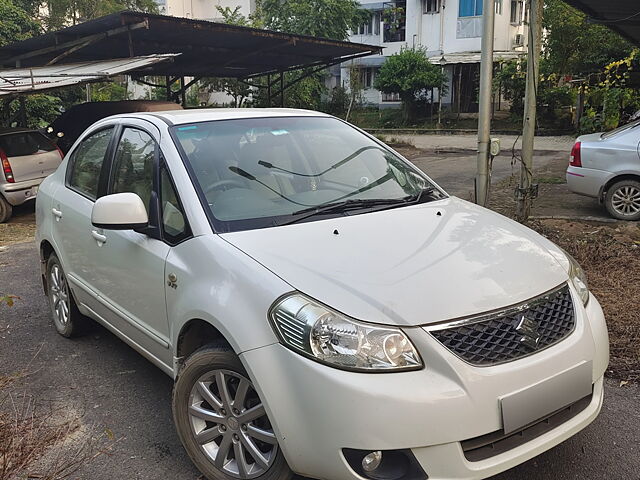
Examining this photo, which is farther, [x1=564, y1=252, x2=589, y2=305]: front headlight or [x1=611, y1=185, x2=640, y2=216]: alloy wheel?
[x1=611, y1=185, x2=640, y2=216]: alloy wheel

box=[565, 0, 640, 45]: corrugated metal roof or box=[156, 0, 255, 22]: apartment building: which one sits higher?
box=[156, 0, 255, 22]: apartment building

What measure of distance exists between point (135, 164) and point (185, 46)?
34.6 ft

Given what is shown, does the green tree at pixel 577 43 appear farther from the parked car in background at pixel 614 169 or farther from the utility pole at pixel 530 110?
the utility pole at pixel 530 110

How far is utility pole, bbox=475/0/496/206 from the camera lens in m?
6.29

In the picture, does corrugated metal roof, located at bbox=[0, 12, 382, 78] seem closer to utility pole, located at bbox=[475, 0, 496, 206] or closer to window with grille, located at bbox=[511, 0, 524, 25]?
utility pole, located at bbox=[475, 0, 496, 206]

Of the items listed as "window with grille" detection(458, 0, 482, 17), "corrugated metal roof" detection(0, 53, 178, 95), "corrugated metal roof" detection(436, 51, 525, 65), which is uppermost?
"window with grille" detection(458, 0, 482, 17)

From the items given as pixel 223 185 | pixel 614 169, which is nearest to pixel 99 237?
pixel 223 185

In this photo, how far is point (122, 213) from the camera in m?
3.00

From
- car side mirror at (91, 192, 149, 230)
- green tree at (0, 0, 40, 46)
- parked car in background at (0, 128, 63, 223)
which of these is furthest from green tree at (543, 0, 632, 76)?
car side mirror at (91, 192, 149, 230)

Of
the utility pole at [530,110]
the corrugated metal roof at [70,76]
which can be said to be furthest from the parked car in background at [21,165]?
the utility pole at [530,110]

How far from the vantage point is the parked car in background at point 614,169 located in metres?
7.76

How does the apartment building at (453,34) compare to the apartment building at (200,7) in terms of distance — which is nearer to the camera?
the apartment building at (453,34)

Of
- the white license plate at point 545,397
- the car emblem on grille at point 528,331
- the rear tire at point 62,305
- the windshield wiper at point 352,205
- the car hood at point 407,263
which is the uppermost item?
the windshield wiper at point 352,205

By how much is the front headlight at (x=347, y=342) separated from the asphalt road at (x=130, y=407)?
999mm
